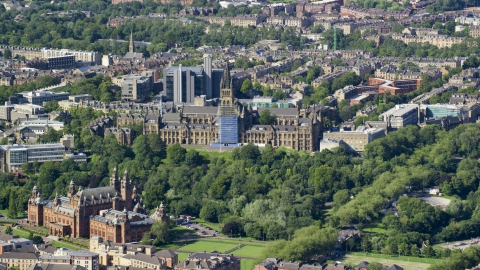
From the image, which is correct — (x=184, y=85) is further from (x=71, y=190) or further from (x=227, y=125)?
(x=71, y=190)

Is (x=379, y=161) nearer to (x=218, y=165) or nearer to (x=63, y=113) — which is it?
(x=218, y=165)

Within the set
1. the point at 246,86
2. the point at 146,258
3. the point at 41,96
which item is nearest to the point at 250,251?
the point at 146,258

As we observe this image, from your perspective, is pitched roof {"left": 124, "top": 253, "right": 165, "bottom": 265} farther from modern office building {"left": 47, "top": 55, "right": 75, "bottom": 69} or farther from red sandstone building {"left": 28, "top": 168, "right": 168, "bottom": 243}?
modern office building {"left": 47, "top": 55, "right": 75, "bottom": 69}

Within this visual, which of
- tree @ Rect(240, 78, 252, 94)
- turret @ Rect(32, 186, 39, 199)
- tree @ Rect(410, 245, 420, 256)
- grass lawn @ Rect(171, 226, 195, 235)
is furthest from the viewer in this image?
tree @ Rect(240, 78, 252, 94)

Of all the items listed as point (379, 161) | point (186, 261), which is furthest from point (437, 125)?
point (186, 261)

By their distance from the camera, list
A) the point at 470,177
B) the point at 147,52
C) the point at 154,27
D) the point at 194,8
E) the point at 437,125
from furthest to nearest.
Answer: the point at 194,8 < the point at 154,27 < the point at 147,52 < the point at 437,125 < the point at 470,177

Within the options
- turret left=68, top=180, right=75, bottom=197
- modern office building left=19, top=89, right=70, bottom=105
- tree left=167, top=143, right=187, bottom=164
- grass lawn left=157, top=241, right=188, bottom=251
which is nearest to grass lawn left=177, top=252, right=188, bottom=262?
grass lawn left=157, top=241, right=188, bottom=251

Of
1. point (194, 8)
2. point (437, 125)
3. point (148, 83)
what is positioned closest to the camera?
point (437, 125)
